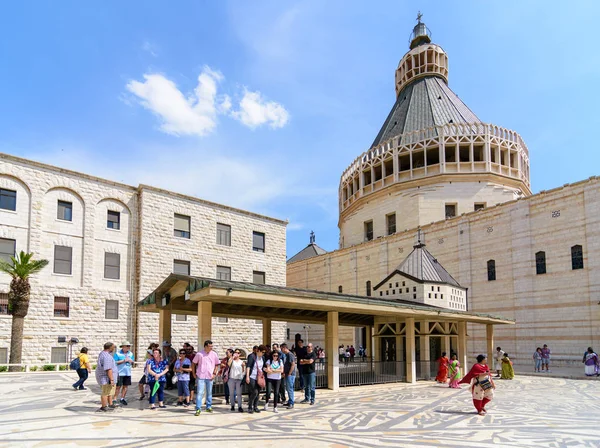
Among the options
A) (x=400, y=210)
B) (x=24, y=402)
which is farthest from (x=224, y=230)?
(x=24, y=402)

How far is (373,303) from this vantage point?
53.4 ft

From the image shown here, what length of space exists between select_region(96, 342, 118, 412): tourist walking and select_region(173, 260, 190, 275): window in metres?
20.4

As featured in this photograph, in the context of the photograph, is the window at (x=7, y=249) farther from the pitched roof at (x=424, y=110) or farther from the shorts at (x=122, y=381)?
the pitched roof at (x=424, y=110)

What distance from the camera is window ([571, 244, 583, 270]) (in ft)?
96.0

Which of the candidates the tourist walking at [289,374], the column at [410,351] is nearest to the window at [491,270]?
the column at [410,351]

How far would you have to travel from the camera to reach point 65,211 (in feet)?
93.6

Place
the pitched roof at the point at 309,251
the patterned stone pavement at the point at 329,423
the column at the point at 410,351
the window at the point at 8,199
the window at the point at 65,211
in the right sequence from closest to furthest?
the patterned stone pavement at the point at 329,423 → the column at the point at 410,351 → the window at the point at 8,199 → the window at the point at 65,211 → the pitched roof at the point at 309,251

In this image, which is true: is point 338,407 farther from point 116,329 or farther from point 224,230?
point 224,230

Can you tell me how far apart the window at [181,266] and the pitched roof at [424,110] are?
27642mm

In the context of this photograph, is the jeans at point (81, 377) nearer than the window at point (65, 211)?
Yes

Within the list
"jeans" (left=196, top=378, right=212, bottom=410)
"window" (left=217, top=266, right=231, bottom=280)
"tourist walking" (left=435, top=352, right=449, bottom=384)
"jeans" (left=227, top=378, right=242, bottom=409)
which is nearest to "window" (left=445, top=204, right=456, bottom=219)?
"window" (left=217, top=266, right=231, bottom=280)

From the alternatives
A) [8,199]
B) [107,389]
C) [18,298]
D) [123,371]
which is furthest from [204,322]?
[8,199]

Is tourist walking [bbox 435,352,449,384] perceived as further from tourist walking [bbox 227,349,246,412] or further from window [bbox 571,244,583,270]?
window [bbox 571,244,583,270]

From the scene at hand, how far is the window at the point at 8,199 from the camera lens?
26.3 metres
